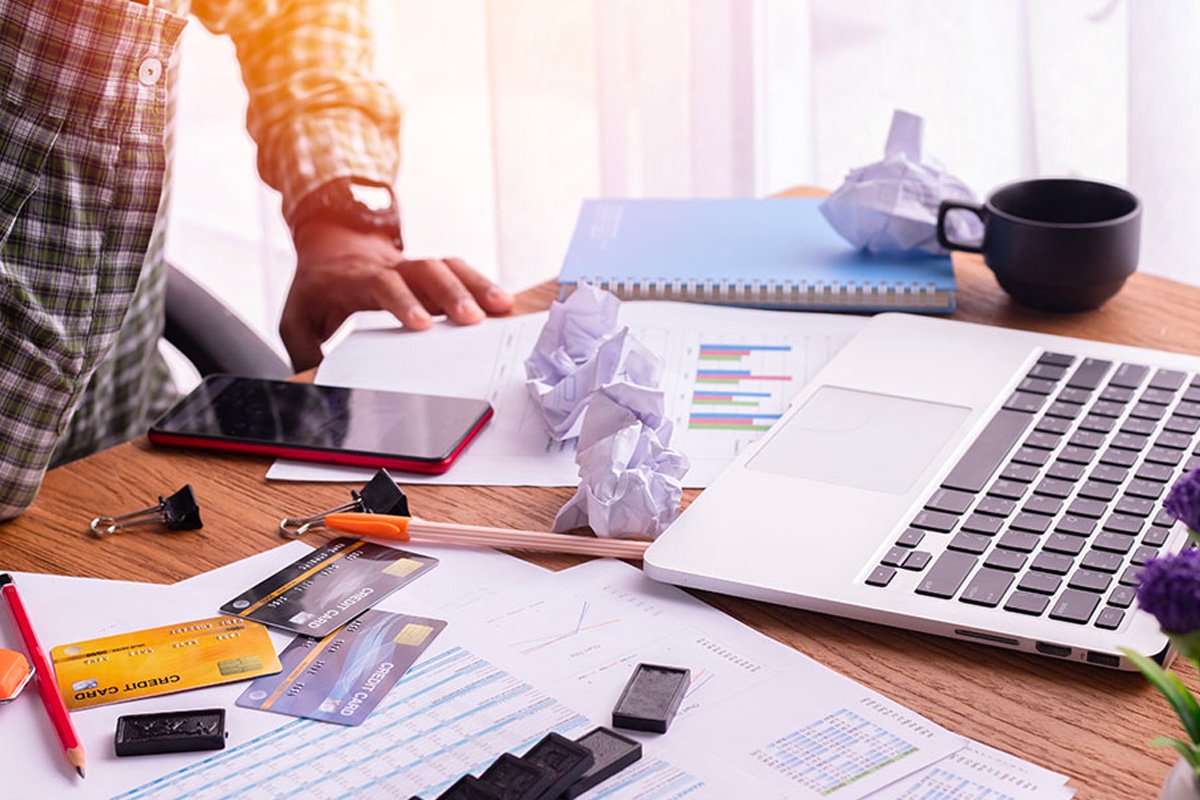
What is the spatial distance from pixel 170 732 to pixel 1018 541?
38 centimetres

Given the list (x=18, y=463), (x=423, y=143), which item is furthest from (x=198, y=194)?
(x=18, y=463)

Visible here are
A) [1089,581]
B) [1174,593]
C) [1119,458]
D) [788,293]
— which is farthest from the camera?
[788,293]

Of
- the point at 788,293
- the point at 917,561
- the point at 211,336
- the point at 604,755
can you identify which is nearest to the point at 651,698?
the point at 604,755

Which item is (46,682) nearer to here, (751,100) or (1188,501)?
(1188,501)

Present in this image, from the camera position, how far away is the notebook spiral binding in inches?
37.4

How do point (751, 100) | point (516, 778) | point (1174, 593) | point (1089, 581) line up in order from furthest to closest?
point (751, 100) < point (1089, 581) < point (516, 778) < point (1174, 593)

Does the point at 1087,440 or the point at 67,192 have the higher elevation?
the point at 67,192

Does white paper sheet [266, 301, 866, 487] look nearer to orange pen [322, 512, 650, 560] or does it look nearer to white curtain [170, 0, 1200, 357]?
orange pen [322, 512, 650, 560]

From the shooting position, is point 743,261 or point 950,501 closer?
point 950,501

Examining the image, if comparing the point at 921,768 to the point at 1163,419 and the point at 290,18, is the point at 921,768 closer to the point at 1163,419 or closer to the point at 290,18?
the point at 1163,419

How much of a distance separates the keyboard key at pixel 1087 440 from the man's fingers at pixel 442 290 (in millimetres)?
426

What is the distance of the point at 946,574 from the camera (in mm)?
619

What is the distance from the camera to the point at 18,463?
2.41ft

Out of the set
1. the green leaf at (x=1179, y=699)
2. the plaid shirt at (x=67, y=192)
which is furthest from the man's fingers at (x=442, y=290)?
the green leaf at (x=1179, y=699)
